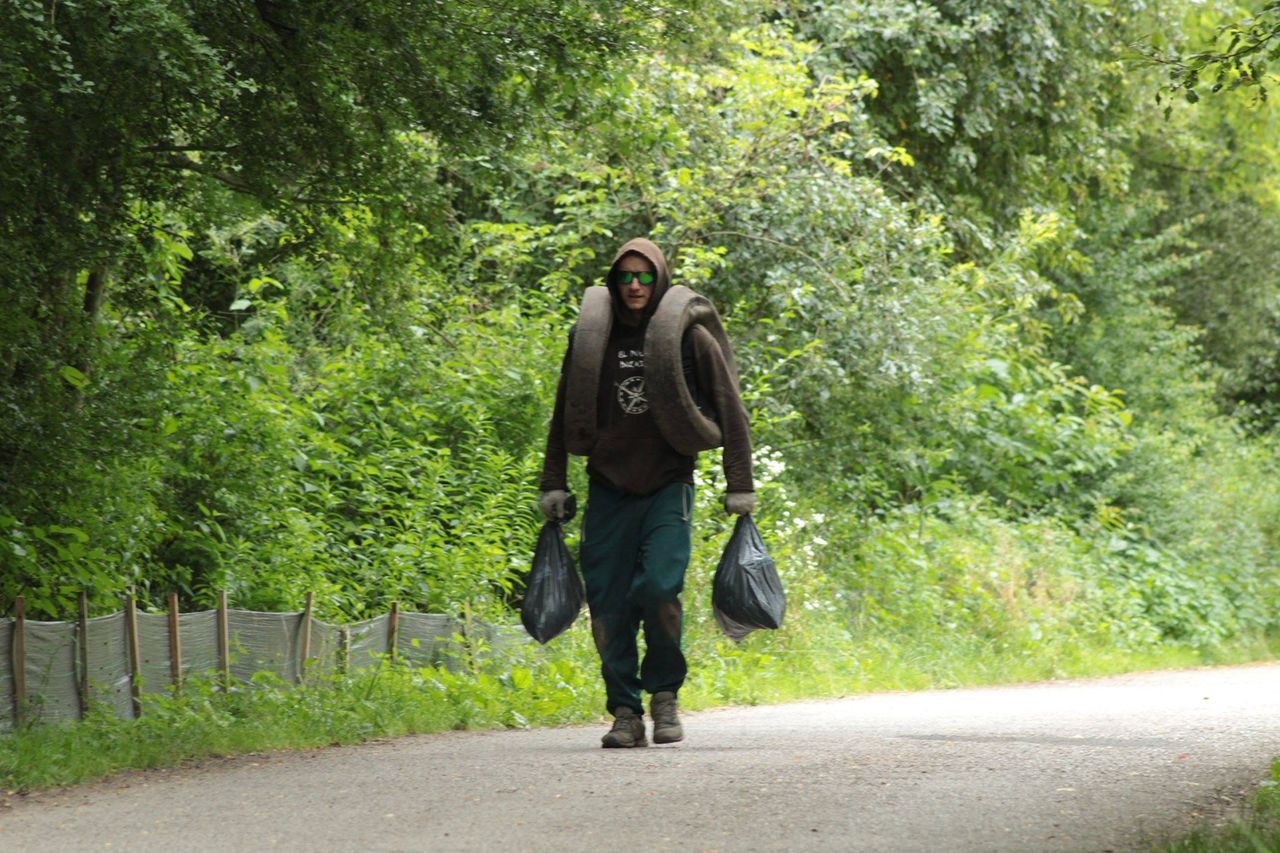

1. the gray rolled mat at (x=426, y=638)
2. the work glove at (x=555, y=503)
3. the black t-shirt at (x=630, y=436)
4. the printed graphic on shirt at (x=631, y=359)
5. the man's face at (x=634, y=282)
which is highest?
the man's face at (x=634, y=282)

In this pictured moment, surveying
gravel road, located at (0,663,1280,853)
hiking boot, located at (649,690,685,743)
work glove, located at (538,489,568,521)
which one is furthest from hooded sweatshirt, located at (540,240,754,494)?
gravel road, located at (0,663,1280,853)

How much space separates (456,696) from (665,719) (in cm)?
188

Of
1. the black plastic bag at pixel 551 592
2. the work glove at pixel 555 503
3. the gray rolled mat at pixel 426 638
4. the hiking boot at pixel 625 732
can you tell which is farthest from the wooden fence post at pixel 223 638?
the hiking boot at pixel 625 732

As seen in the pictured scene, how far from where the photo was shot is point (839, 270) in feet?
53.5

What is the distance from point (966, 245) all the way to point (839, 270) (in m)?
6.47

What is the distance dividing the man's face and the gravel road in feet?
6.61

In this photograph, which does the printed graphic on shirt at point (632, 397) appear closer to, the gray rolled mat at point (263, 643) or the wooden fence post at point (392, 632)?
the gray rolled mat at point (263, 643)

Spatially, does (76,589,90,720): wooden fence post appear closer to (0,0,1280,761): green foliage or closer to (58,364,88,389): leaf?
(0,0,1280,761): green foliage

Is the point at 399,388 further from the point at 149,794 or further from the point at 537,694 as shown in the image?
the point at 149,794

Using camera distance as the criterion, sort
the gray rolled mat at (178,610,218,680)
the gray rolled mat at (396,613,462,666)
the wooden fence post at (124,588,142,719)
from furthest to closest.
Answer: the gray rolled mat at (396,613,462,666), the gray rolled mat at (178,610,218,680), the wooden fence post at (124,588,142,719)

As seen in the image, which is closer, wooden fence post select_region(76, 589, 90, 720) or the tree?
the tree

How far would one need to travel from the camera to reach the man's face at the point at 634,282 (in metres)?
7.88

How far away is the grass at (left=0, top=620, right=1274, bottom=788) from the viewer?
7.46 m

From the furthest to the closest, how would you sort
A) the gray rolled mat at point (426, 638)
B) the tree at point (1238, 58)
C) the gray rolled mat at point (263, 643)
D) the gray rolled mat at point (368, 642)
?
the gray rolled mat at point (426, 638), the gray rolled mat at point (368, 642), the gray rolled mat at point (263, 643), the tree at point (1238, 58)
